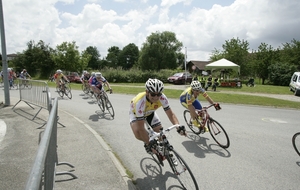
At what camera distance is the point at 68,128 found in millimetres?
7473

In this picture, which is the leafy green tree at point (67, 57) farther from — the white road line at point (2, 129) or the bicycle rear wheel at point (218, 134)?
the bicycle rear wheel at point (218, 134)

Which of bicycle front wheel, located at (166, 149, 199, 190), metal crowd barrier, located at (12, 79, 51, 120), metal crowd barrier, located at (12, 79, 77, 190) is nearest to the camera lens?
metal crowd barrier, located at (12, 79, 77, 190)

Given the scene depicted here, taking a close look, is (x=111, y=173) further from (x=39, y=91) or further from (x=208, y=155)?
(x=39, y=91)

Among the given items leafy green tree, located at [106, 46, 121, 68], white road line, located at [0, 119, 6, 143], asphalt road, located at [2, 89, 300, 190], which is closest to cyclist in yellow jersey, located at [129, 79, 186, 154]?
asphalt road, located at [2, 89, 300, 190]

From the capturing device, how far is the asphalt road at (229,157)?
419 centimetres

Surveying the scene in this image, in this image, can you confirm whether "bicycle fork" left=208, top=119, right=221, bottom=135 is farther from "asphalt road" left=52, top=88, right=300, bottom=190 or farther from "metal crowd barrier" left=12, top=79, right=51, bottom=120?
"metal crowd barrier" left=12, top=79, right=51, bottom=120

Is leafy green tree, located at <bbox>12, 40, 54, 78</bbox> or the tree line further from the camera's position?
leafy green tree, located at <bbox>12, 40, 54, 78</bbox>

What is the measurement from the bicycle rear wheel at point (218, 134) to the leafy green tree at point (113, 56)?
105930 mm

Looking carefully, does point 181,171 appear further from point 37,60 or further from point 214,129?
point 37,60

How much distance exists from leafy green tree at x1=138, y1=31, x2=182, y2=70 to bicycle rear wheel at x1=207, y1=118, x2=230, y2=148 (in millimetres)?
65337

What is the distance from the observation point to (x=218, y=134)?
640cm

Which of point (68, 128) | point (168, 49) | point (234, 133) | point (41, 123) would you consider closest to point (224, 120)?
point (234, 133)

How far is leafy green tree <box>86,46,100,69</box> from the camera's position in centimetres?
10944

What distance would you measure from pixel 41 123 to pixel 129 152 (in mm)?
3995
